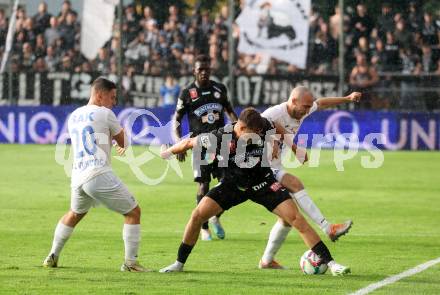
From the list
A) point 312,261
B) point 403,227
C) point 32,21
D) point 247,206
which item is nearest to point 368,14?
point 32,21

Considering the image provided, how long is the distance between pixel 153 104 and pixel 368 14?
6.43 m

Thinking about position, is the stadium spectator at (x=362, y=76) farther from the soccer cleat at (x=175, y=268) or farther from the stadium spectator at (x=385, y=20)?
the soccer cleat at (x=175, y=268)

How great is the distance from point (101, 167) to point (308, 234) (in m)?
2.19

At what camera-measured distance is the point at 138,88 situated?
30.7 meters

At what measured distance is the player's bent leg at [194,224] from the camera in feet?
35.9

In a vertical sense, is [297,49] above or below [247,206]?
above

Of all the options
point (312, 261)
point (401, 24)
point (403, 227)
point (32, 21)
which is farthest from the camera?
point (32, 21)

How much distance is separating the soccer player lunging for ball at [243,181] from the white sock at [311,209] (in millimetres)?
389

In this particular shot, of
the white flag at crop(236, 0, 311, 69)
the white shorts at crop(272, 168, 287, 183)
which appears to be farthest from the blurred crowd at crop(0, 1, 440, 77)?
the white shorts at crop(272, 168, 287, 183)

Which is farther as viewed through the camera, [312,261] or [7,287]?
[312,261]

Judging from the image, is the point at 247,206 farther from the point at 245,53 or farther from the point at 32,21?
the point at 32,21

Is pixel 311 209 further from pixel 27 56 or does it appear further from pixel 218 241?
pixel 27 56

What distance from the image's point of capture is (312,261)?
1101 cm

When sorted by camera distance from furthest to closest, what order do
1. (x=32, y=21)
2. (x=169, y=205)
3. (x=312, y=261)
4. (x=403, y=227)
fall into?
(x=32, y=21) < (x=169, y=205) < (x=403, y=227) < (x=312, y=261)
